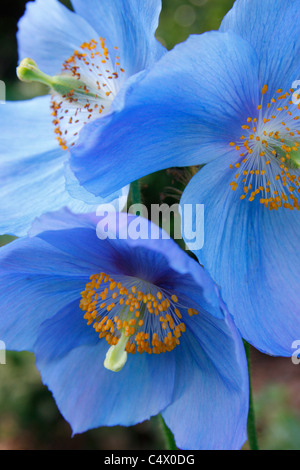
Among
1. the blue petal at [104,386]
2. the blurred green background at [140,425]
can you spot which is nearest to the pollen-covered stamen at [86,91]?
the blue petal at [104,386]

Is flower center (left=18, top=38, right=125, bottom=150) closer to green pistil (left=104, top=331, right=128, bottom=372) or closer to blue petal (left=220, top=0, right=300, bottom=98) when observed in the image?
blue petal (left=220, top=0, right=300, bottom=98)

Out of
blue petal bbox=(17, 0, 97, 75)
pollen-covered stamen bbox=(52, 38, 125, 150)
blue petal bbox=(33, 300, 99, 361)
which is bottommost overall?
blue petal bbox=(33, 300, 99, 361)

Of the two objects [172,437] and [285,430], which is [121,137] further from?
[285,430]

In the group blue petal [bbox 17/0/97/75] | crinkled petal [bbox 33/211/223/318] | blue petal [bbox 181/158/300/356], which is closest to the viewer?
crinkled petal [bbox 33/211/223/318]

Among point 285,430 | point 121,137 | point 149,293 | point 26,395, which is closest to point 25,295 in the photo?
point 149,293

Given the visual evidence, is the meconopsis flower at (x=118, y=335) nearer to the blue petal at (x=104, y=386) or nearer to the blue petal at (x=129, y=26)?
the blue petal at (x=104, y=386)

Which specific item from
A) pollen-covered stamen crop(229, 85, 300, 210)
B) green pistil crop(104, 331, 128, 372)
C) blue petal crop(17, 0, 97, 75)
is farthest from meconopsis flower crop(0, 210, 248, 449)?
blue petal crop(17, 0, 97, 75)
